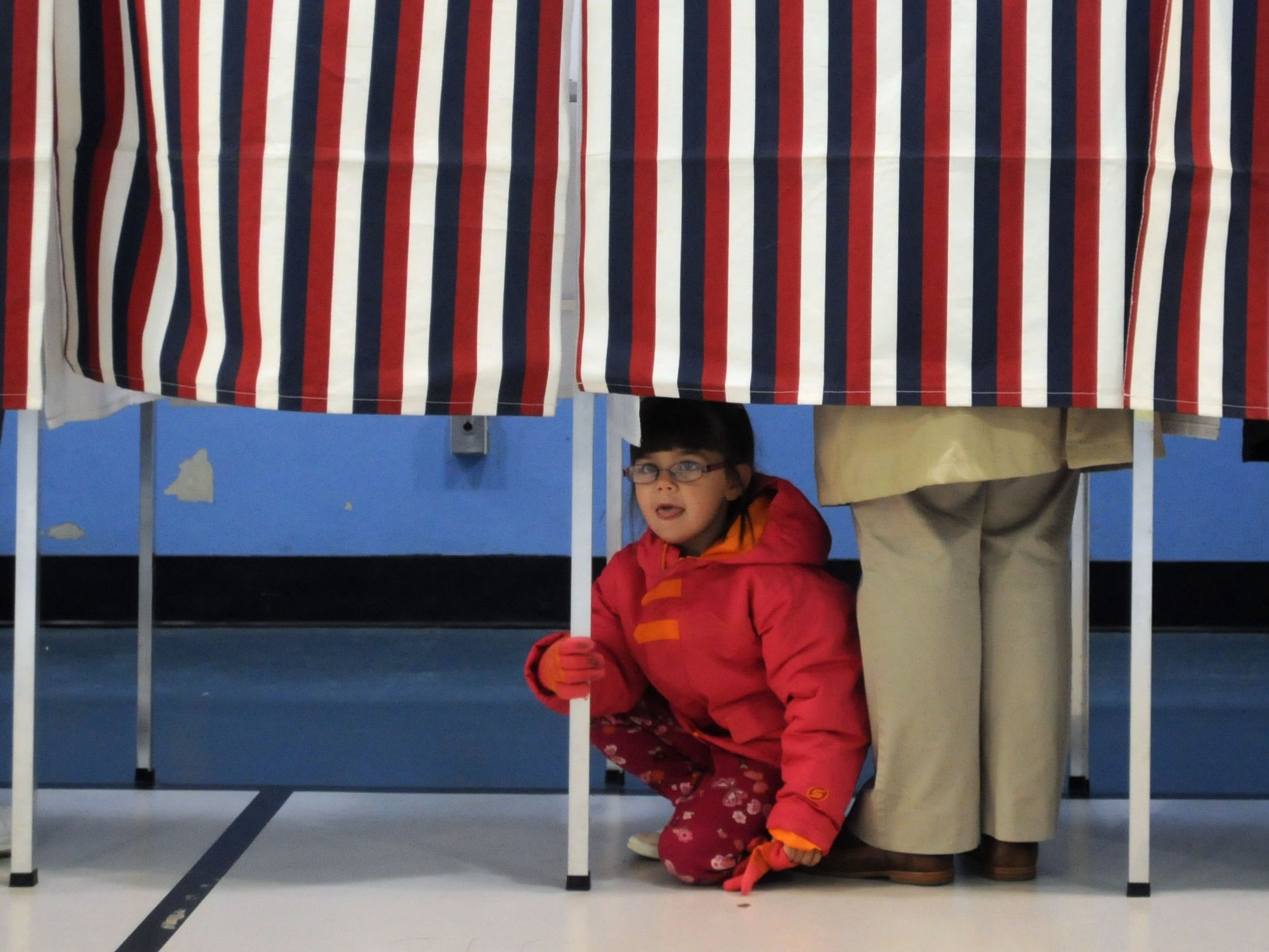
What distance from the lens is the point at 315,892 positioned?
193 centimetres

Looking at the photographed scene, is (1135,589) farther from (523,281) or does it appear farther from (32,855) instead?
(32,855)

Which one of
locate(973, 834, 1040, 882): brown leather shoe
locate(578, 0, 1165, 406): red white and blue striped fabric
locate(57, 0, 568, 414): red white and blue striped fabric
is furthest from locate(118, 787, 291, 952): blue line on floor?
locate(973, 834, 1040, 882): brown leather shoe

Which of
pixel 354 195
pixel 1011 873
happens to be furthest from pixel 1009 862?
pixel 354 195

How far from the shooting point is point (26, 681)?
1.95 meters

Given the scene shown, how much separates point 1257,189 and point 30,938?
1846 mm

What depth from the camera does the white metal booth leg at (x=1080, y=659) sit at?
8.39 ft

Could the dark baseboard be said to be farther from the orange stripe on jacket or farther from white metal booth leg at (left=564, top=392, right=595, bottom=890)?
white metal booth leg at (left=564, top=392, right=595, bottom=890)

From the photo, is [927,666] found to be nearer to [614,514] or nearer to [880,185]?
[880,185]

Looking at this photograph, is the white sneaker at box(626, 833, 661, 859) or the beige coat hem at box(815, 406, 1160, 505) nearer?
the beige coat hem at box(815, 406, 1160, 505)

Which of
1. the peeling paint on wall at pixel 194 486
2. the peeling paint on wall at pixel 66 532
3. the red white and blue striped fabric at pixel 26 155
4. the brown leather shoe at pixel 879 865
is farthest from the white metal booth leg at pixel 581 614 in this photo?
the peeling paint on wall at pixel 66 532

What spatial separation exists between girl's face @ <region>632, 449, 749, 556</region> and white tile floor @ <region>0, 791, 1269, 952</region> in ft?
1.65

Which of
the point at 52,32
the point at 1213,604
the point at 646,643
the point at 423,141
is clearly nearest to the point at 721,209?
the point at 423,141

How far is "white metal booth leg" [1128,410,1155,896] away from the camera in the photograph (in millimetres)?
1901

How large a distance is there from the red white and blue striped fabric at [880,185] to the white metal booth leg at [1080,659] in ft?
2.49
